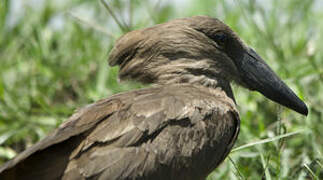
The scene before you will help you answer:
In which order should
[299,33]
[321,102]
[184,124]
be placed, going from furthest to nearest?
[299,33] → [321,102] → [184,124]

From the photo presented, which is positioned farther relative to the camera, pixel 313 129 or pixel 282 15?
pixel 282 15

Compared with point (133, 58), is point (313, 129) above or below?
below

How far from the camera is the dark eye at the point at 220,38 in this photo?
4785 mm

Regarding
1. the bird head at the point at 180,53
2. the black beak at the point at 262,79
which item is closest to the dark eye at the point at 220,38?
the bird head at the point at 180,53

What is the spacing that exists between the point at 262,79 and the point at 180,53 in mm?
590

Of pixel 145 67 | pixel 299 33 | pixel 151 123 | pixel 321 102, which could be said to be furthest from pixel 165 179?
pixel 299 33

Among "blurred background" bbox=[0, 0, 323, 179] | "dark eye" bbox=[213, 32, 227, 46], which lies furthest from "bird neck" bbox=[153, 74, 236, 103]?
"blurred background" bbox=[0, 0, 323, 179]

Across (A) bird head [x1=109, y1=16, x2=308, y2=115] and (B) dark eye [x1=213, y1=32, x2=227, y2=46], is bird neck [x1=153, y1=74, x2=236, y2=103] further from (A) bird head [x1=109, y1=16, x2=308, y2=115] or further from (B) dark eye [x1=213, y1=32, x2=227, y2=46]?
(B) dark eye [x1=213, y1=32, x2=227, y2=46]

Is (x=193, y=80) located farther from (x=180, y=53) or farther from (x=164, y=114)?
(x=164, y=114)

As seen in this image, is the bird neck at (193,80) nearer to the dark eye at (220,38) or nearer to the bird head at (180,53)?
the bird head at (180,53)

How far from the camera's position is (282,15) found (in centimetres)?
726

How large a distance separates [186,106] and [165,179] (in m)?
0.45

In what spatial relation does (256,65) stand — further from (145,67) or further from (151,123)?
(151,123)

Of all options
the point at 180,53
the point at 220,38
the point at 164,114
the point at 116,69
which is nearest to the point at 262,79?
the point at 220,38
